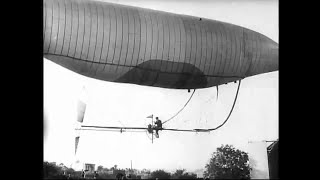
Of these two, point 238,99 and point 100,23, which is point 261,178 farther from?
point 100,23

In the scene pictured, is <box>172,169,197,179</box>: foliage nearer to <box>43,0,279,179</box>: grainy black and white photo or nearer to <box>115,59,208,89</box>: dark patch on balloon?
<box>43,0,279,179</box>: grainy black and white photo

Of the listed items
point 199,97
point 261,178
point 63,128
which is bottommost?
point 261,178

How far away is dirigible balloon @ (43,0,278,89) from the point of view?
1.40 metres

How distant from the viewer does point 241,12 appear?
4.85 feet

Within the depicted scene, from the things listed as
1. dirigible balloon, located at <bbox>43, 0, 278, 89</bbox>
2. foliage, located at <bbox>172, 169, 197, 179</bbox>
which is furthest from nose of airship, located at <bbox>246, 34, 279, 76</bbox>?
foliage, located at <bbox>172, 169, 197, 179</bbox>

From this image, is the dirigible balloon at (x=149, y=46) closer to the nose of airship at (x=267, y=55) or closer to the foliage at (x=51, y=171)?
the nose of airship at (x=267, y=55)

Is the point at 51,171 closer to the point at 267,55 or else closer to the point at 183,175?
the point at 183,175

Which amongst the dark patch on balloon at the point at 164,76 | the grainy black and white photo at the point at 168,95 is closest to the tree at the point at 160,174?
the grainy black and white photo at the point at 168,95

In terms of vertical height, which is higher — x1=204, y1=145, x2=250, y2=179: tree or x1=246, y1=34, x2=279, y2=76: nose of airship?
x1=246, y1=34, x2=279, y2=76: nose of airship

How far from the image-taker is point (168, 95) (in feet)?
4.83
